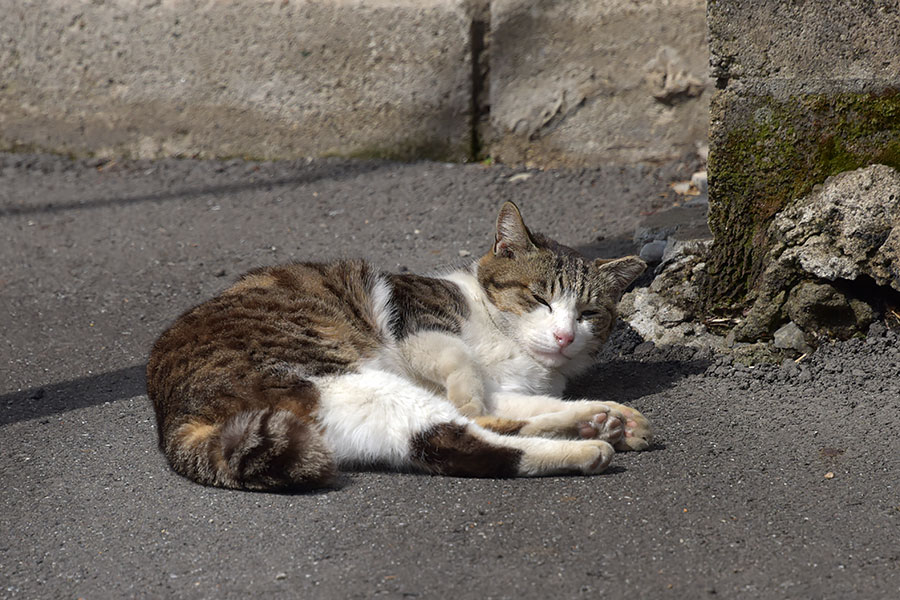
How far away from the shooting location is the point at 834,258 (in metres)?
3.68

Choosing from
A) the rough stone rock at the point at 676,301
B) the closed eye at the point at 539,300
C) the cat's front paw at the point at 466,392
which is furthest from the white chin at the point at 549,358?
the rough stone rock at the point at 676,301

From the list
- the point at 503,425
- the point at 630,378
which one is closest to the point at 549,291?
the point at 630,378

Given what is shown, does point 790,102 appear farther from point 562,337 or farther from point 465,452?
point 465,452

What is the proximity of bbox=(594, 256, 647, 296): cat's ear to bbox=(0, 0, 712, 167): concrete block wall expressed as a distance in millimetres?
2309

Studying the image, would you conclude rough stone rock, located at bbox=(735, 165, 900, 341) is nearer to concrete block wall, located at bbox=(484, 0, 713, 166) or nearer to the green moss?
the green moss

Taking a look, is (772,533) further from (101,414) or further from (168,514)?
(101,414)

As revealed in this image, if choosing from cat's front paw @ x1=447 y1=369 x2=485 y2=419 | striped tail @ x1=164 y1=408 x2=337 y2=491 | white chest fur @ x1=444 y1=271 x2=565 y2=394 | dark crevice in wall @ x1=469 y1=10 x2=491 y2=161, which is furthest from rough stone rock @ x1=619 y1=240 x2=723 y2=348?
dark crevice in wall @ x1=469 y1=10 x2=491 y2=161

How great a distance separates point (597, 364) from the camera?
13.5 feet

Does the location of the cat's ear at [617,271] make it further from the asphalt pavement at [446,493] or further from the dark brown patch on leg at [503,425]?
the dark brown patch on leg at [503,425]

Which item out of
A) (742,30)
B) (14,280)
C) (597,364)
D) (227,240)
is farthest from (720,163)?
(14,280)

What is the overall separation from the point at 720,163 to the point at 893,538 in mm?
1718

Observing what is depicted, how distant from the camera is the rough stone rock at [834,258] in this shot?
3602 mm

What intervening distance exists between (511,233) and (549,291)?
1.08 ft

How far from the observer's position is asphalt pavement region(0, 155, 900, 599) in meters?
2.46
